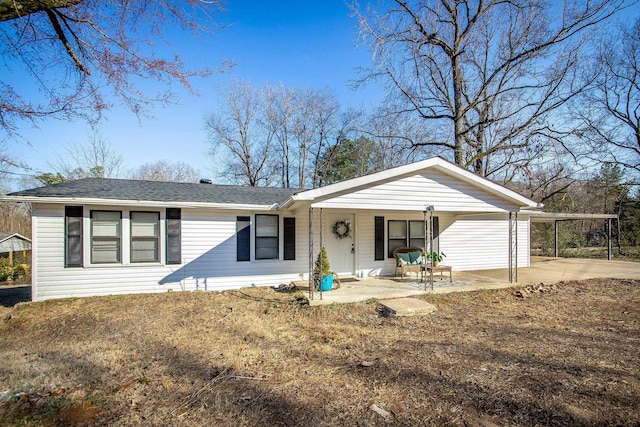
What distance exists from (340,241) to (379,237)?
54.9 inches

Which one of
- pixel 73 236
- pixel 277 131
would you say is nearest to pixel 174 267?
pixel 73 236

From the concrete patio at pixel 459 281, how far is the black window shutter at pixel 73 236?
566 cm

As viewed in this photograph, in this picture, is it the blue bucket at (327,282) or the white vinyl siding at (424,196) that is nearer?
the white vinyl siding at (424,196)

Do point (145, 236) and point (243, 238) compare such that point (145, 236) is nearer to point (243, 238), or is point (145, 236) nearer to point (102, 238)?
point (102, 238)

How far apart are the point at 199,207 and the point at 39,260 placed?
150 inches

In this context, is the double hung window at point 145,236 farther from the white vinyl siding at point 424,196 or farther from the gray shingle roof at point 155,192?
the white vinyl siding at point 424,196

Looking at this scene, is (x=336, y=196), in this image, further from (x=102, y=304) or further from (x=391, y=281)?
(x=102, y=304)

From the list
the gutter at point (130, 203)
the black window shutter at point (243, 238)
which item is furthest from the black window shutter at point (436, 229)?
the black window shutter at point (243, 238)

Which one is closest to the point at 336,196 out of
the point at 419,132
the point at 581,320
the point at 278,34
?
the point at 581,320

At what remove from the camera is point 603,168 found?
22.8 metres

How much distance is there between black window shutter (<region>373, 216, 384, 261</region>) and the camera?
416 inches

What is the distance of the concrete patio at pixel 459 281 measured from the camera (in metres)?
7.63

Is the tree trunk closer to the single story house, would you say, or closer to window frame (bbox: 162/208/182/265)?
the single story house

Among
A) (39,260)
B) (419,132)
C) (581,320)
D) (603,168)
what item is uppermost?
(419,132)
